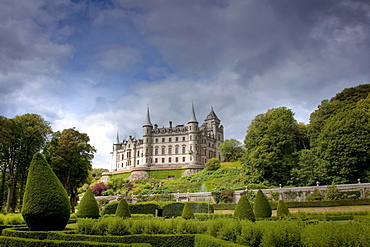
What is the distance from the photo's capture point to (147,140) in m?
76.0

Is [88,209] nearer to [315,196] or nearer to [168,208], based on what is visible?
[168,208]

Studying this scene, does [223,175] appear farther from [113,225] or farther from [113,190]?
[113,225]

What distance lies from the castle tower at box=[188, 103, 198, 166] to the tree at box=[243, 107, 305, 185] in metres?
29.3

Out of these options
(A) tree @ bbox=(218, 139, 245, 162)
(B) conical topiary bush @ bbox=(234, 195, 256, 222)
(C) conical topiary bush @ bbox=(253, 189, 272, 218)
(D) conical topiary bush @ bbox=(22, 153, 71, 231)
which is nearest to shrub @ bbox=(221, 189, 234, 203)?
(C) conical topiary bush @ bbox=(253, 189, 272, 218)

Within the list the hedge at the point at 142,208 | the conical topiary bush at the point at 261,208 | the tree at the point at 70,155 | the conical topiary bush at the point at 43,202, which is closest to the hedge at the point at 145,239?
the conical topiary bush at the point at 43,202

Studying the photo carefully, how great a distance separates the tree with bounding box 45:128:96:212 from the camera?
32844 millimetres

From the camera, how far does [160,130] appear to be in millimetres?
77625

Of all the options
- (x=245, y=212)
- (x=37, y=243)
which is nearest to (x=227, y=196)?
(x=245, y=212)

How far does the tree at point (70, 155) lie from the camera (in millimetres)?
32844

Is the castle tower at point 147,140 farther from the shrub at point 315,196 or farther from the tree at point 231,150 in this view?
the shrub at point 315,196

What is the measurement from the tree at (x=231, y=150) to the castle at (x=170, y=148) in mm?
4229

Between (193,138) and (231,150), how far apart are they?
405 inches

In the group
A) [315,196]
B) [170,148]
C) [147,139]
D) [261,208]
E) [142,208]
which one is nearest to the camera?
[261,208]

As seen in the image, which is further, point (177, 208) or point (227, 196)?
point (227, 196)
